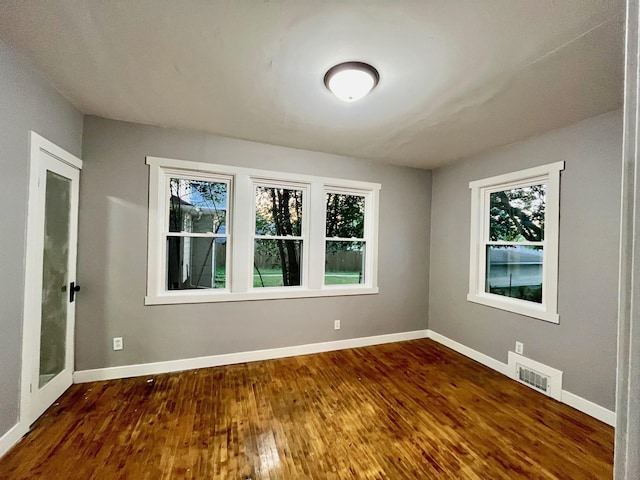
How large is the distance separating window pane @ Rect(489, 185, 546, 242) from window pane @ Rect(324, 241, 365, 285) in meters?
1.65

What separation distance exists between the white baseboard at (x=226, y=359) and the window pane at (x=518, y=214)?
1.81 meters

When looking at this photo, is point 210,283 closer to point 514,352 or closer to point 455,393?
point 455,393

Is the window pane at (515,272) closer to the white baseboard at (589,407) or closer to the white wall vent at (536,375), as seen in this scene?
the white wall vent at (536,375)

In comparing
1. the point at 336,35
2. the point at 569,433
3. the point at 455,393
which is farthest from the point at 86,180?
the point at 569,433

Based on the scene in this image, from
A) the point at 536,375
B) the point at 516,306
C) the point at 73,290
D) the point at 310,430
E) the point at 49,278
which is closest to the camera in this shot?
the point at 310,430

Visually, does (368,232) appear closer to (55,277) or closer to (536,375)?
(536,375)

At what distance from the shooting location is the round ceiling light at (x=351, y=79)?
180 cm

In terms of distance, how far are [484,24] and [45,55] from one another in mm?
2656

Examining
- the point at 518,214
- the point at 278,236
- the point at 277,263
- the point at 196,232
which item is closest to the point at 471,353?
the point at 518,214

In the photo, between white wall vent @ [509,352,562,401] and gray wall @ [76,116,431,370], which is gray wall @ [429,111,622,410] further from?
gray wall @ [76,116,431,370]

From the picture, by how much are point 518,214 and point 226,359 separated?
364 cm

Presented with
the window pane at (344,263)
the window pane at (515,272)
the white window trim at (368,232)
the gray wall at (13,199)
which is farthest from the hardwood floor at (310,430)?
the white window trim at (368,232)

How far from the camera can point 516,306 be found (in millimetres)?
2969

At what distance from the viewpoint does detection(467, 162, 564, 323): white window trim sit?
8.70ft
